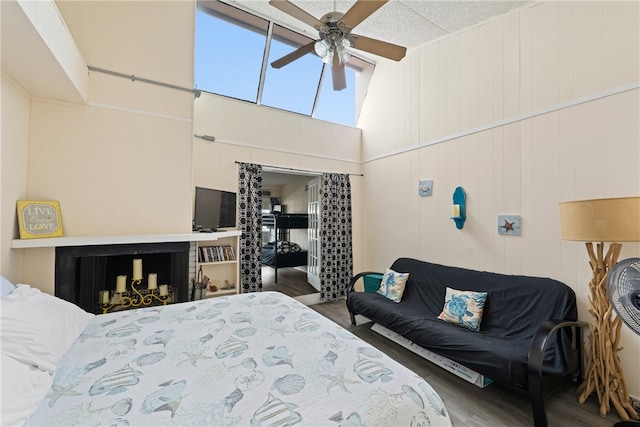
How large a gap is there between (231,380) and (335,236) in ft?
11.4

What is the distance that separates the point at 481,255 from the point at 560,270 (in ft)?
2.31

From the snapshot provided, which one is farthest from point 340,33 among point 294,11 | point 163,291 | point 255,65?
point 163,291

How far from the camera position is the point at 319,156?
4473mm

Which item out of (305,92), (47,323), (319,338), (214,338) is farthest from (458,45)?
(47,323)

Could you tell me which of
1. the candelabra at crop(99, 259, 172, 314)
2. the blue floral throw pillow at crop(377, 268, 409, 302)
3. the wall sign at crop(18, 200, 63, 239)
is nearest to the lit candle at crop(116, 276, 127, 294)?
the candelabra at crop(99, 259, 172, 314)

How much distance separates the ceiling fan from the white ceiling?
0.57 metres

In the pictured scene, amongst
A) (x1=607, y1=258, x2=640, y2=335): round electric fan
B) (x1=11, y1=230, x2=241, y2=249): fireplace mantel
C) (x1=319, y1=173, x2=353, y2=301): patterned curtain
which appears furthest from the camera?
(x1=319, y1=173, x2=353, y2=301): patterned curtain

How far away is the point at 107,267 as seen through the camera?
2.64 m

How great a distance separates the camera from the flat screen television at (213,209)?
10.2ft

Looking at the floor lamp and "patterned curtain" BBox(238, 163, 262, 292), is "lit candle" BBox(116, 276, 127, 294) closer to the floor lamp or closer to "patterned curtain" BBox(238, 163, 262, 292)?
"patterned curtain" BBox(238, 163, 262, 292)

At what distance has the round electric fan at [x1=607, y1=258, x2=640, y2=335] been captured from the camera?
5.37 ft

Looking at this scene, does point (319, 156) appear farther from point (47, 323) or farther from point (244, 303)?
point (47, 323)

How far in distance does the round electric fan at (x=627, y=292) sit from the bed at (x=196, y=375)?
153 centimetres

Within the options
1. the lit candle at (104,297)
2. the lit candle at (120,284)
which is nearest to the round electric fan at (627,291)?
the lit candle at (120,284)
